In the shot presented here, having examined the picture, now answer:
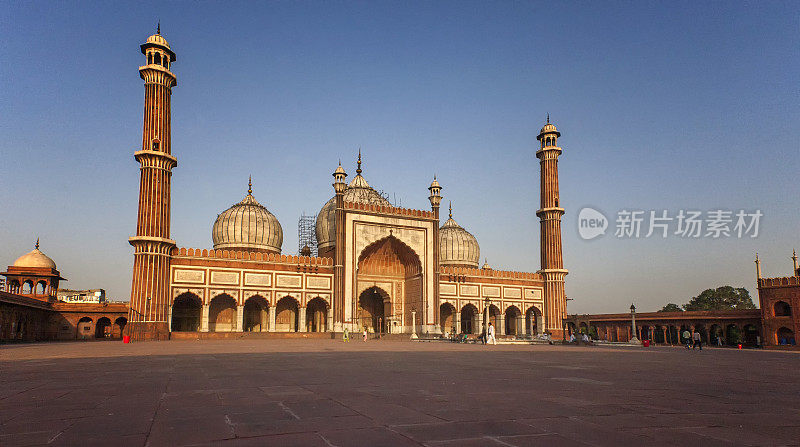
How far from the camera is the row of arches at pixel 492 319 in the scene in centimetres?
4581

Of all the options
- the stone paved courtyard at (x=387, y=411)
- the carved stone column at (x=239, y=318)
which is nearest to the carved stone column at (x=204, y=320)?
the carved stone column at (x=239, y=318)

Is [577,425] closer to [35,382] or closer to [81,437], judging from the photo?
[81,437]

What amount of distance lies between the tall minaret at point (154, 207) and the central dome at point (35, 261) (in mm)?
14722

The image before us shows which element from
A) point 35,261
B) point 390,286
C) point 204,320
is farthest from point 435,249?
point 35,261

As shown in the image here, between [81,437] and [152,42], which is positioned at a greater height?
[152,42]

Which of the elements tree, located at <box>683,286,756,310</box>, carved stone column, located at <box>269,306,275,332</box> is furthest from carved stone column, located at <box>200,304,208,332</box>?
tree, located at <box>683,286,756,310</box>

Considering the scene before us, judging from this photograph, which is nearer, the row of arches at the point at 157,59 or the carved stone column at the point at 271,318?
the row of arches at the point at 157,59

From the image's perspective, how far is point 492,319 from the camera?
4925cm

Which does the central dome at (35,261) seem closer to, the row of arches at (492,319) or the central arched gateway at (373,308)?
the central arched gateway at (373,308)

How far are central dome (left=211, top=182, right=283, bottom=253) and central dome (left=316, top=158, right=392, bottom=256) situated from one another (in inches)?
154

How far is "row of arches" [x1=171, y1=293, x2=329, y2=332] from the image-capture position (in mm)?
37812

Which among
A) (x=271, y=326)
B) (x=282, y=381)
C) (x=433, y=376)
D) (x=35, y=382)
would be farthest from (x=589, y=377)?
(x=271, y=326)

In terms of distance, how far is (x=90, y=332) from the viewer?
39.1 meters

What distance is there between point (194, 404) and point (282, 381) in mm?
2294
